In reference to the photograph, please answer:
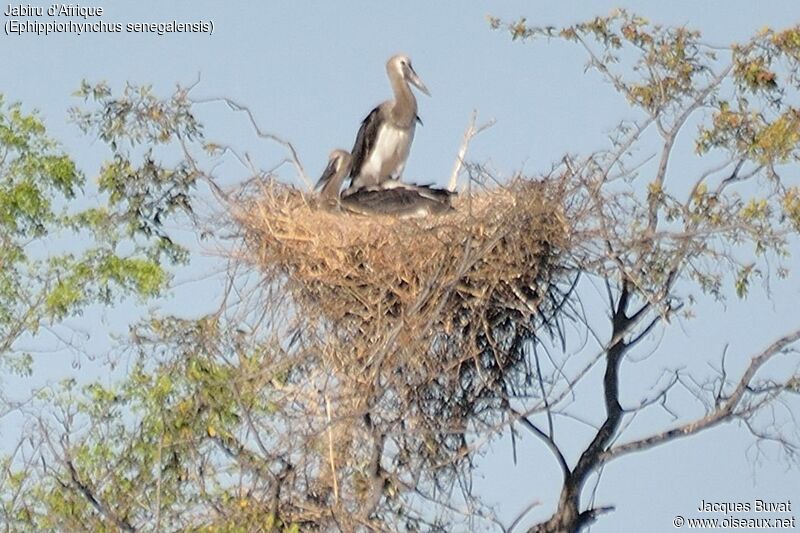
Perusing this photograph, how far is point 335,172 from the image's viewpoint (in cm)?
1628

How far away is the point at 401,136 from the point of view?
17109 millimetres

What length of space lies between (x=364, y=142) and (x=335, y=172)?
78 cm

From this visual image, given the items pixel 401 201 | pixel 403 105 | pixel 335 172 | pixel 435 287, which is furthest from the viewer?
pixel 403 105

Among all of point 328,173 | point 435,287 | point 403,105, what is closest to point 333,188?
point 328,173

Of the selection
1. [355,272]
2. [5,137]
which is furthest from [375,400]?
[5,137]

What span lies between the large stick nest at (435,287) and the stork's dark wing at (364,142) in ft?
9.26

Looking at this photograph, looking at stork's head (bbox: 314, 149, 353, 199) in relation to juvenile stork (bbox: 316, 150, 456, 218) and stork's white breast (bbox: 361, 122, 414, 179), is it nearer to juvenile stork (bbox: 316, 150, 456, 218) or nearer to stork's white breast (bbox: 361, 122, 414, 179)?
juvenile stork (bbox: 316, 150, 456, 218)

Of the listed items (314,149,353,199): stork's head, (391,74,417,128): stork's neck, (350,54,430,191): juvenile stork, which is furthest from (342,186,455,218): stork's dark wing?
(391,74,417,128): stork's neck

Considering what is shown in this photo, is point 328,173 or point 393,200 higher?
point 328,173

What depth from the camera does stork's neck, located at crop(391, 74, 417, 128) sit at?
1719 centimetres

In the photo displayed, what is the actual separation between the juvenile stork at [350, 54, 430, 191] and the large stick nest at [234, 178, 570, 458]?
112 inches

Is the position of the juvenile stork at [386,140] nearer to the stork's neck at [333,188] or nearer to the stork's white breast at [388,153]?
the stork's white breast at [388,153]

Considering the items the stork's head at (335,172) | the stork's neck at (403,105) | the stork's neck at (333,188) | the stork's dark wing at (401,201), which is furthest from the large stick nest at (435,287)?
the stork's neck at (403,105)

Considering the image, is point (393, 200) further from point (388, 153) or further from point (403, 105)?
point (403, 105)
